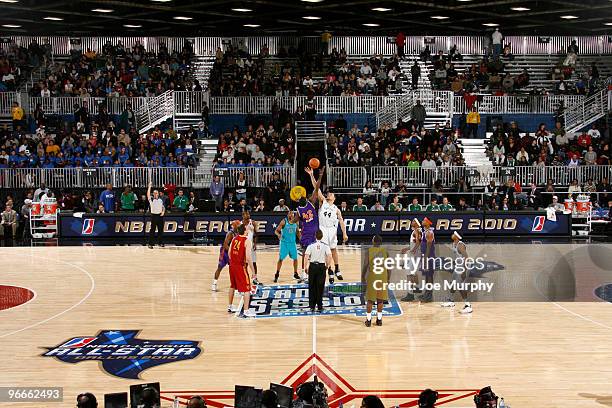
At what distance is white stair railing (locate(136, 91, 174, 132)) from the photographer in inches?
1540

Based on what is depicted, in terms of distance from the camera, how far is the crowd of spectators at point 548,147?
3519cm

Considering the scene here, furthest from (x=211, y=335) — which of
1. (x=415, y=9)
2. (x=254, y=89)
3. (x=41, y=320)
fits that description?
(x=254, y=89)

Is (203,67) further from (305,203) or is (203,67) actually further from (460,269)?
(460,269)

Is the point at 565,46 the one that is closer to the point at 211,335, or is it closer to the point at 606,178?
the point at 606,178

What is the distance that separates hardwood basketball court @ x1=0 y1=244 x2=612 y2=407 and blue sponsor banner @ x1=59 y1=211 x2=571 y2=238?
6994 millimetres

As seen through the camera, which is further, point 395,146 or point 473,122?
point 473,122

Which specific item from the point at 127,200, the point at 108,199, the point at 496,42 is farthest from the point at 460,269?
the point at 496,42

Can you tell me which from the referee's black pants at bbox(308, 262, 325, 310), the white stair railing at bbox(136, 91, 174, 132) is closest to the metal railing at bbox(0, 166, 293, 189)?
the white stair railing at bbox(136, 91, 174, 132)

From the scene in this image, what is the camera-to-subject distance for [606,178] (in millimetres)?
34469

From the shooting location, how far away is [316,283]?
58.3 feet

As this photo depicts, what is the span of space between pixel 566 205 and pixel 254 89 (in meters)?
15.6

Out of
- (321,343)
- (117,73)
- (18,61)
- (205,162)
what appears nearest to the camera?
(321,343)

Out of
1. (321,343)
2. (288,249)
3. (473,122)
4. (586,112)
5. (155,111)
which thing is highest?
(155,111)

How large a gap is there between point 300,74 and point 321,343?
28123mm
